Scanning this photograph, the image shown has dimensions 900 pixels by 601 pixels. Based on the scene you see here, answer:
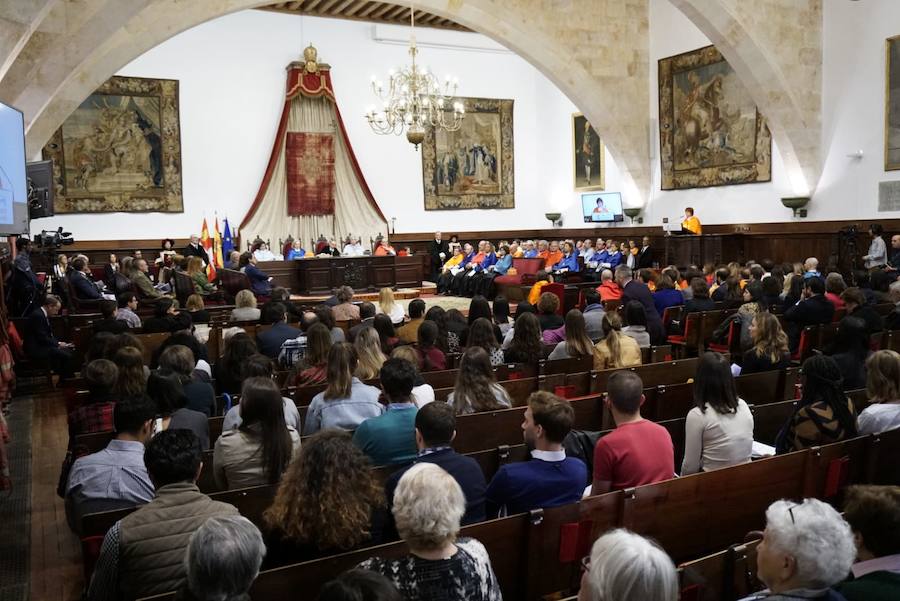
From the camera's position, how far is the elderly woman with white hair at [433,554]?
1.86 metres

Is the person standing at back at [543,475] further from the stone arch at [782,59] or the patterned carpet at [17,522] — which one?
the stone arch at [782,59]

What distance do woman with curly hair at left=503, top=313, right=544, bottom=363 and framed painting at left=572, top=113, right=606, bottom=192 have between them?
12.9 m

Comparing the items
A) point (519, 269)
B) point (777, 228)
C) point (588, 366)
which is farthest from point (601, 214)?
point (588, 366)

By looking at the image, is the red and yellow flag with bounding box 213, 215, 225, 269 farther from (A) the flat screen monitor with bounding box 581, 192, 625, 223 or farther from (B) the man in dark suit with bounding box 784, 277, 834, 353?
(B) the man in dark suit with bounding box 784, 277, 834, 353

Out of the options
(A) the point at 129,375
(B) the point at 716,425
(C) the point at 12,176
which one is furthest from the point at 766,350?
(C) the point at 12,176

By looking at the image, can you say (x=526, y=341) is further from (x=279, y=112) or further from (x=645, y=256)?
(x=279, y=112)

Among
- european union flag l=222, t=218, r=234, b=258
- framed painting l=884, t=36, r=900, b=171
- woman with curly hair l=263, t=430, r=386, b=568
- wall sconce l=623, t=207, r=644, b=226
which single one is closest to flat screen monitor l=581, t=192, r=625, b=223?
wall sconce l=623, t=207, r=644, b=226

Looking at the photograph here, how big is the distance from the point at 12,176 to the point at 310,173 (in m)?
10.7

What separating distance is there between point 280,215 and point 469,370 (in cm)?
1359

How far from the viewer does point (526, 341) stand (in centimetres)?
530

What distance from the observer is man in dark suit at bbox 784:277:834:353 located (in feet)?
21.7

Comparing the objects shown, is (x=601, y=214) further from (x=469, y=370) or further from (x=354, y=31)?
(x=469, y=370)

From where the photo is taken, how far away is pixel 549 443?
2666 mm

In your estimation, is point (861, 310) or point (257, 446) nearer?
point (257, 446)
